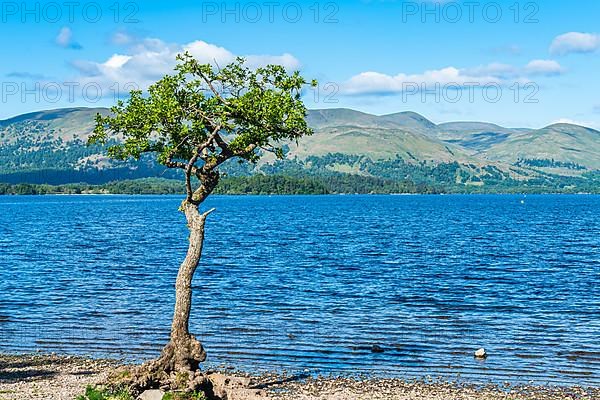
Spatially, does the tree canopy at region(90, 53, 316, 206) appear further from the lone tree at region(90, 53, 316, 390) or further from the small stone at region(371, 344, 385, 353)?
the small stone at region(371, 344, 385, 353)

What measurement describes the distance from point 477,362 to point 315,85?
619 inches

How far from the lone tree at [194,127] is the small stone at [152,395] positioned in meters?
1.53

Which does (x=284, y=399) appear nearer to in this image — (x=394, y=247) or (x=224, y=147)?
(x=224, y=147)

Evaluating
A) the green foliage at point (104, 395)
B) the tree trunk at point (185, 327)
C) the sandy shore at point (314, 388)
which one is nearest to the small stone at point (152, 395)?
the green foliage at point (104, 395)

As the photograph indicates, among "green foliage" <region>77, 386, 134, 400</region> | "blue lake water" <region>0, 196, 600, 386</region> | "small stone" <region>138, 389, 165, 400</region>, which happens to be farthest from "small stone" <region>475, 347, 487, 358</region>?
"green foliage" <region>77, 386, 134, 400</region>

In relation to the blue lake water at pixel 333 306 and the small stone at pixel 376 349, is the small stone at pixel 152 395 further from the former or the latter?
the small stone at pixel 376 349

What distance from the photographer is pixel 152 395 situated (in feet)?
70.9

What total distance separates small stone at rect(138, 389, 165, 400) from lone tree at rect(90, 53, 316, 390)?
1527 mm

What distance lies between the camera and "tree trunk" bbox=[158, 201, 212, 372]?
976 inches

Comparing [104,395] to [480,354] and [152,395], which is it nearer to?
[152,395]

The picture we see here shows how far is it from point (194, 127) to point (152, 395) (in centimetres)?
890

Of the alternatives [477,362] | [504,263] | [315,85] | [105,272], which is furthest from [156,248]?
[315,85]

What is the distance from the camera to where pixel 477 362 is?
103ft

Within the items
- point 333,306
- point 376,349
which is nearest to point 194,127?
point 376,349
